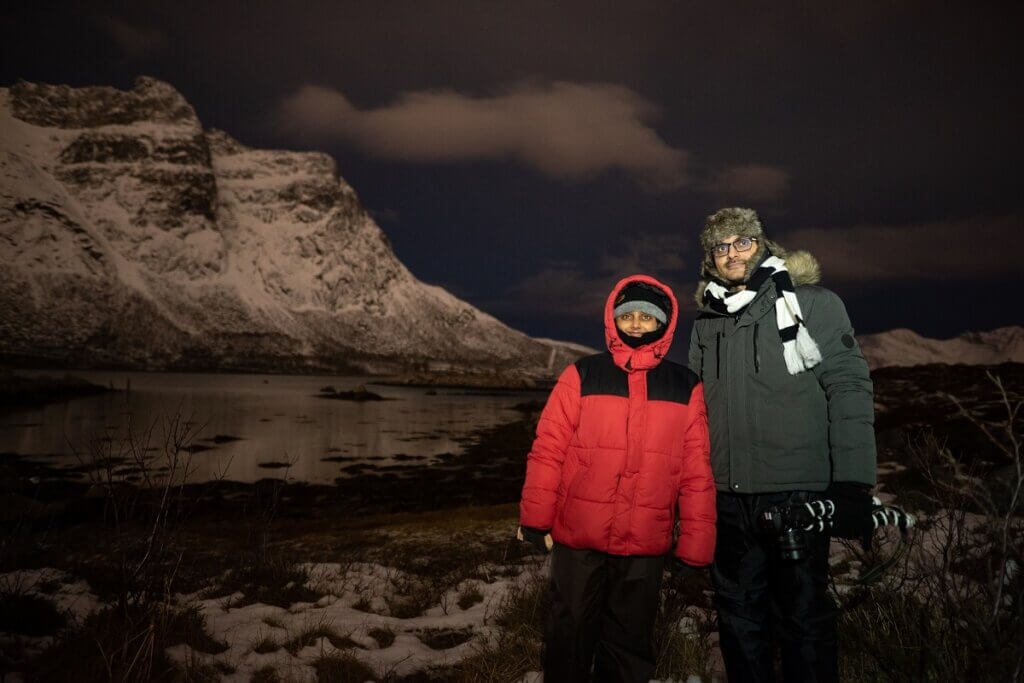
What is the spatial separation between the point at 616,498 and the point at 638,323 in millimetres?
861

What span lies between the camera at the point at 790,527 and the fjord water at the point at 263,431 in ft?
30.0

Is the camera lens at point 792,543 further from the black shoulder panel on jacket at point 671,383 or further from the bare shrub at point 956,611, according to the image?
the black shoulder panel on jacket at point 671,383

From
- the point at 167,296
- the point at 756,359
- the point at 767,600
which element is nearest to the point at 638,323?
the point at 756,359

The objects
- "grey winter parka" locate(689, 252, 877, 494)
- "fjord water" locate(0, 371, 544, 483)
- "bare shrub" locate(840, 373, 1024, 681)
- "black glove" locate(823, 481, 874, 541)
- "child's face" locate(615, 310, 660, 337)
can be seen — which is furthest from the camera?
"fjord water" locate(0, 371, 544, 483)

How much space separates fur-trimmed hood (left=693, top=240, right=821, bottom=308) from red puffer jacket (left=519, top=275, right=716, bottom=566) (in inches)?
22.1

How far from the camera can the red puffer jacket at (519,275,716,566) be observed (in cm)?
267

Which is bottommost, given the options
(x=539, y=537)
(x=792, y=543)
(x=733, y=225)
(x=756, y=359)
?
(x=539, y=537)

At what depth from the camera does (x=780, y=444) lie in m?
2.57

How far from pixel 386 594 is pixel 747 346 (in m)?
4.36

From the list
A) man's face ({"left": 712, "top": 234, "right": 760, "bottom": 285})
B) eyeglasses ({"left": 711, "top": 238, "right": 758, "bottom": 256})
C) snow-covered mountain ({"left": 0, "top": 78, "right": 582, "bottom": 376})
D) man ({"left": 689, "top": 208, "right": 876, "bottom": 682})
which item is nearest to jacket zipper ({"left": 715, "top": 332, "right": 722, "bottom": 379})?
man ({"left": 689, "top": 208, "right": 876, "bottom": 682})

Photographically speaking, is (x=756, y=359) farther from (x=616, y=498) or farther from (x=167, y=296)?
(x=167, y=296)

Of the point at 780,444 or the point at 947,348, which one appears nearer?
the point at 780,444

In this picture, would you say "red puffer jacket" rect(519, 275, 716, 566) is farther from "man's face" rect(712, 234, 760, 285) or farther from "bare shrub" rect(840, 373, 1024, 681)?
"bare shrub" rect(840, 373, 1024, 681)

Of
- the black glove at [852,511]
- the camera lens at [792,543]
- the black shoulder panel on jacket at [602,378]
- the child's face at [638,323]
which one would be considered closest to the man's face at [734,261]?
the child's face at [638,323]
